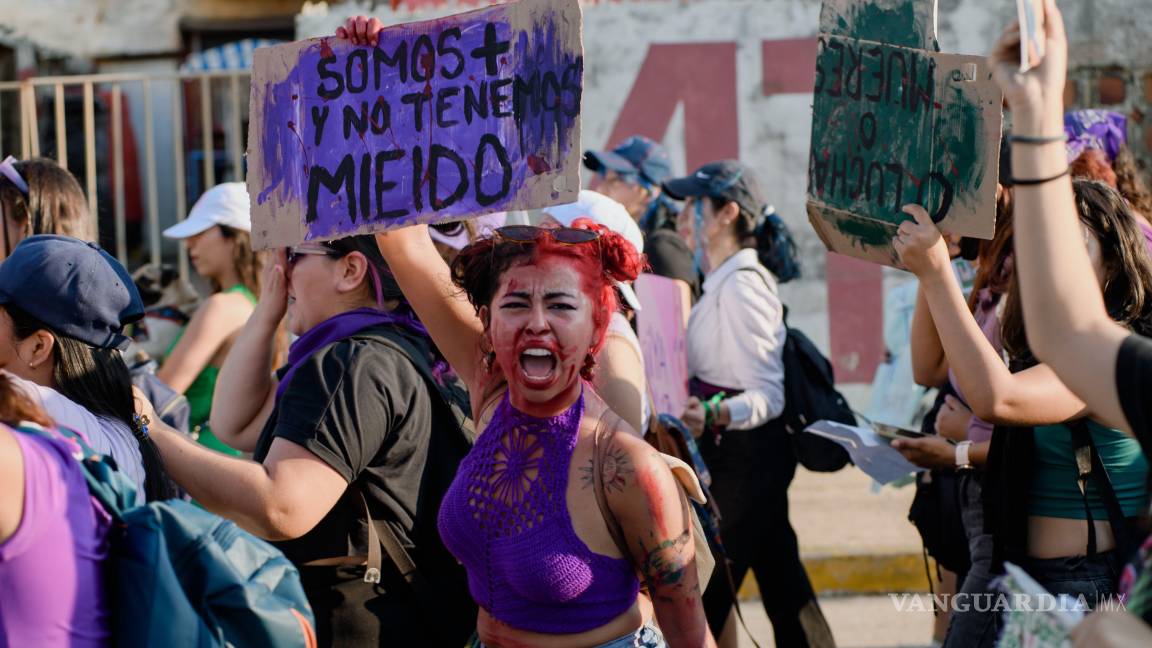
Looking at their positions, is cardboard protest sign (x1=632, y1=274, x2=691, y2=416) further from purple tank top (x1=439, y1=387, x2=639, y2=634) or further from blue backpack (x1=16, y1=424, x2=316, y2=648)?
blue backpack (x1=16, y1=424, x2=316, y2=648)

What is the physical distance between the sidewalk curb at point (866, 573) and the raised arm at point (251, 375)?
428 cm

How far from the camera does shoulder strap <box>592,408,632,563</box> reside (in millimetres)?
2771

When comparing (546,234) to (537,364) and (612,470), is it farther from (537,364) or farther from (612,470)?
(612,470)

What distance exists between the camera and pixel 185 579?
2.31 metres

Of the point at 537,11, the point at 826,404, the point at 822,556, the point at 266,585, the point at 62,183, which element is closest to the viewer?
the point at 266,585

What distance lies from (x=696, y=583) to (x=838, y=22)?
5.11ft

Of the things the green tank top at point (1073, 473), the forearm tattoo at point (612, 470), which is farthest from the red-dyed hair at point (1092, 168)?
the forearm tattoo at point (612, 470)

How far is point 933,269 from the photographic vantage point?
316cm

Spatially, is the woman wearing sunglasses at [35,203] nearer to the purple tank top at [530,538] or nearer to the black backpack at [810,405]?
the purple tank top at [530,538]

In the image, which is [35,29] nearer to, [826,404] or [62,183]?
[62,183]

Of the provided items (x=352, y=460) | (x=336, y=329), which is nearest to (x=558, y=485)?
(x=352, y=460)

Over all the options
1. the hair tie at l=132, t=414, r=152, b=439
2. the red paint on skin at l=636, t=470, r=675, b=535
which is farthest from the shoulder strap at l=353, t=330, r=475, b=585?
the red paint on skin at l=636, t=470, r=675, b=535

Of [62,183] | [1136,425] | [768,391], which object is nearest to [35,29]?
[62,183]

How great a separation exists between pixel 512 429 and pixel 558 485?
0.19m
